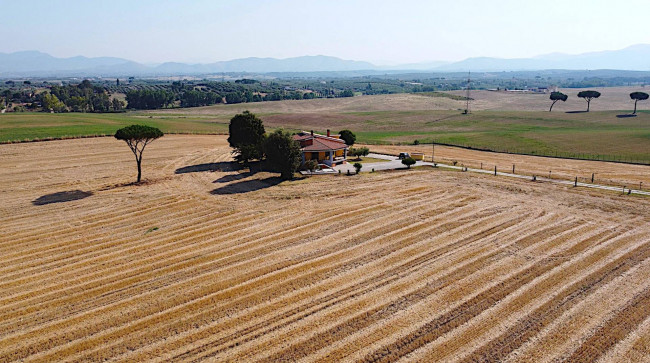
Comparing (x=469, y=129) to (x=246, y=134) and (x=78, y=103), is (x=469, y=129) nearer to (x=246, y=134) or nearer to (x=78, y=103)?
(x=246, y=134)

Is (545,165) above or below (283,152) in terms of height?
below

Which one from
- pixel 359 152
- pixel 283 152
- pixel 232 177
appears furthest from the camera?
pixel 359 152

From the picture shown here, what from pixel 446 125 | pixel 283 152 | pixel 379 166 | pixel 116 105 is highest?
pixel 283 152

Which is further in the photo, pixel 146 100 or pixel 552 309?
pixel 146 100

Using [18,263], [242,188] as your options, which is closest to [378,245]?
[242,188]

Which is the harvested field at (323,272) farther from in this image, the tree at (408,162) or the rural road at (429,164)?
the tree at (408,162)

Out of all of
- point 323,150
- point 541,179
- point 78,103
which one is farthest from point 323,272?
point 78,103

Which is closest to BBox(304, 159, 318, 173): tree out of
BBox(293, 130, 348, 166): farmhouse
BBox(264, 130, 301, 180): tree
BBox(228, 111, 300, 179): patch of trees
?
BBox(293, 130, 348, 166): farmhouse
